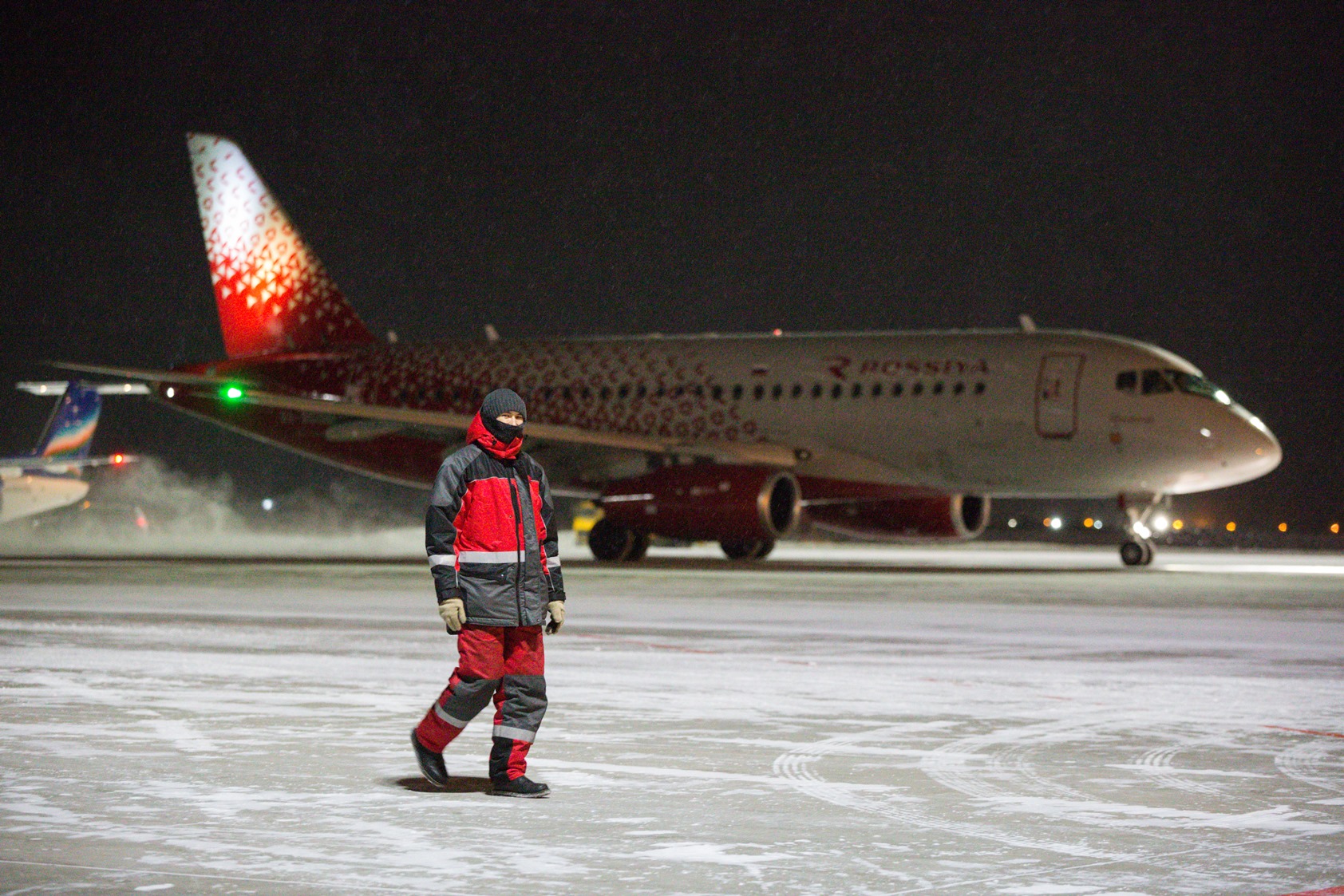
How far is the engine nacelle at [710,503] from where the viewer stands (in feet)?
86.3

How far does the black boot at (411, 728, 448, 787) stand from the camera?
22.3ft

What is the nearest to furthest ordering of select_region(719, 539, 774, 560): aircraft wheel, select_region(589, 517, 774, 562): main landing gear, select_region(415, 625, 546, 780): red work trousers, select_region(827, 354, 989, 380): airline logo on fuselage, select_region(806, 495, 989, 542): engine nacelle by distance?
select_region(415, 625, 546, 780): red work trousers < select_region(827, 354, 989, 380): airline logo on fuselage < select_region(806, 495, 989, 542): engine nacelle < select_region(589, 517, 774, 562): main landing gear < select_region(719, 539, 774, 560): aircraft wheel

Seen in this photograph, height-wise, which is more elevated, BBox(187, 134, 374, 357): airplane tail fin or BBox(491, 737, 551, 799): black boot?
BBox(187, 134, 374, 357): airplane tail fin

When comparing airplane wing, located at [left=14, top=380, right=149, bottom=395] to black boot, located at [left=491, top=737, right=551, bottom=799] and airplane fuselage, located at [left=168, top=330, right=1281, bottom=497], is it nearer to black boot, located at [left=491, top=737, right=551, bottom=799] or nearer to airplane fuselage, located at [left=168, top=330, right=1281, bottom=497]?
airplane fuselage, located at [left=168, top=330, right=1281, bottom=497]

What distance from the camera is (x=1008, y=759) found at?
749 centimetres

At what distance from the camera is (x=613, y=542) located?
29562mm

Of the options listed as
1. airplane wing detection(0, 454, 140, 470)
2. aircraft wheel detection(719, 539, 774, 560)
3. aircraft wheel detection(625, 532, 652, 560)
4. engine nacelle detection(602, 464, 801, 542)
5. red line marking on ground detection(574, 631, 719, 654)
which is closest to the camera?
red line marking on ground detection(574, 631, 719, 654)

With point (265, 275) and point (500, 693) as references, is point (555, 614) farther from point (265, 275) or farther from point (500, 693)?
point (265, 275)

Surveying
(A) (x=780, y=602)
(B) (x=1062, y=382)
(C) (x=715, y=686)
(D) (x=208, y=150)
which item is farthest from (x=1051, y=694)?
(D) (x=208, y=150)

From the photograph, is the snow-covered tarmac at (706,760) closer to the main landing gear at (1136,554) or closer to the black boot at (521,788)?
the black boot at (521,788)

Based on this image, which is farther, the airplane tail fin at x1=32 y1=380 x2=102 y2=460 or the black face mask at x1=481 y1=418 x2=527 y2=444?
the airplane tail fin at x1=32 y1=380 x2=102 y2=460

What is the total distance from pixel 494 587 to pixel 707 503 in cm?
1963

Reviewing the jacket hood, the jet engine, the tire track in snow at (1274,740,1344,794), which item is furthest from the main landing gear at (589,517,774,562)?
the jacket hood

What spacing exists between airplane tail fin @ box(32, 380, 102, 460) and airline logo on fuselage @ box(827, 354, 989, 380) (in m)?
23.5
